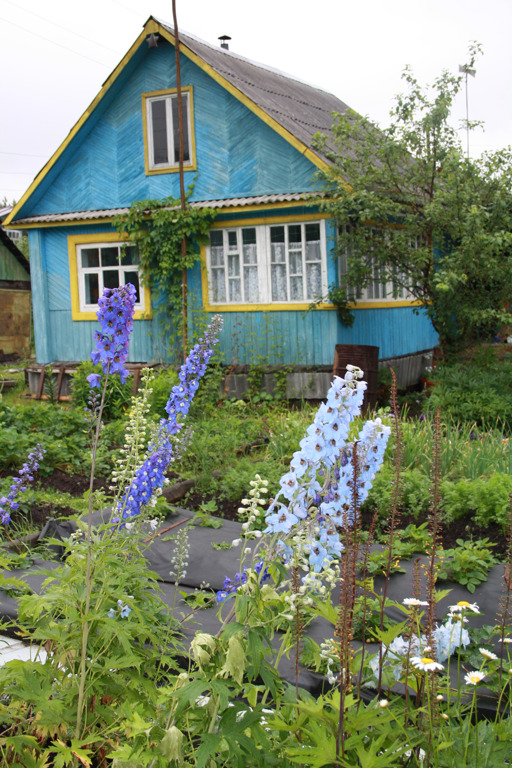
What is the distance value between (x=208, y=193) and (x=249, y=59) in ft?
18.1

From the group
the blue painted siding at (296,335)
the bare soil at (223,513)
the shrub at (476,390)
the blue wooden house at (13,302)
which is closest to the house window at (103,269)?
the blue painted siding at (296,335)

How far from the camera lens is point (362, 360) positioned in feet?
33.7

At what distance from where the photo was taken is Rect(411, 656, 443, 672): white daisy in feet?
6.18

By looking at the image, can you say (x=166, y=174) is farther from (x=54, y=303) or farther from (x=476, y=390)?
A: (x=476, y=390)

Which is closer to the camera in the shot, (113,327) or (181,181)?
(113,327)

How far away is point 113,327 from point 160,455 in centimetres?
99

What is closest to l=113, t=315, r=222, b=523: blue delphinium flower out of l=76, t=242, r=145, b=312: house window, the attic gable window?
the attic gable window

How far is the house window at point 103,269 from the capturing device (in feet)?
42.4

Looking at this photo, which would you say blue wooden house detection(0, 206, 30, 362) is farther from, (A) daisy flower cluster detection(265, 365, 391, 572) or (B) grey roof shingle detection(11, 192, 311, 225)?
(A) daisy flower cluster detection(265, 365, 391, 572)

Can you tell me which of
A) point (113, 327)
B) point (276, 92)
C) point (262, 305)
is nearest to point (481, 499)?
point (113, 327)

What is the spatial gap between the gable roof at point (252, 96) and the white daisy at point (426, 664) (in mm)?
9241

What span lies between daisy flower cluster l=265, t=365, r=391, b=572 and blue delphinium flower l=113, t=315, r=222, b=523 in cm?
98

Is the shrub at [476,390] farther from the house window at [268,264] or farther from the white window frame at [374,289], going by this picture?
the house window at [268,264]

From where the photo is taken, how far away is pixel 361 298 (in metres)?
11.8
